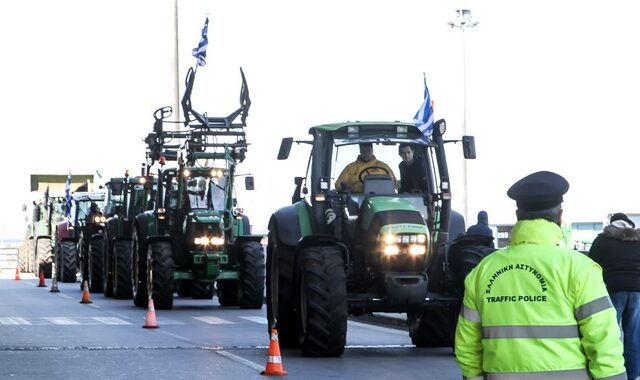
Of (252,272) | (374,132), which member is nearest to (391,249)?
(374,132)

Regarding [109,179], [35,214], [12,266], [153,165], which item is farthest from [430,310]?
[12,266]

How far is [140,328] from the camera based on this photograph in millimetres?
24250

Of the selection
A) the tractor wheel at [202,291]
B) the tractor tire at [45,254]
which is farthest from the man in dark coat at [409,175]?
the tractor tire at [45,254]

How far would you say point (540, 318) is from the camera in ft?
20.8

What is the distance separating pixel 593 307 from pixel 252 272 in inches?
945

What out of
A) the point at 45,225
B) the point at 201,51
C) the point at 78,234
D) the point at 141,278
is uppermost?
the point at 201,51

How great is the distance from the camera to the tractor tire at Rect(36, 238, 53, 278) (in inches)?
2042

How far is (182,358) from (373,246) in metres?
2.64

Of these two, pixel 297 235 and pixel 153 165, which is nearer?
pixel 297 235

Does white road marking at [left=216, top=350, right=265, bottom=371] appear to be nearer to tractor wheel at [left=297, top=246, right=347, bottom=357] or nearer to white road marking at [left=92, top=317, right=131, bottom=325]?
tractor wheel at [left=297, top=246, right=347, bottom=357]

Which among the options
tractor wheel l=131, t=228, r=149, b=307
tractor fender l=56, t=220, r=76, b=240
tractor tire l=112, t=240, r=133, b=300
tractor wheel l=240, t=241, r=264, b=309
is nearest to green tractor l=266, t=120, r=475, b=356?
tractor wheel l=240, t=241, r=264, b=309

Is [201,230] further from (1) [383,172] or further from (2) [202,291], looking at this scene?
(1) [383,172]

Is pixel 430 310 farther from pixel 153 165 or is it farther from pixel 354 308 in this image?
pixel 153 165

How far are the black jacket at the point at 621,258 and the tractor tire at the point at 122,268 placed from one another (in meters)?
21.5
